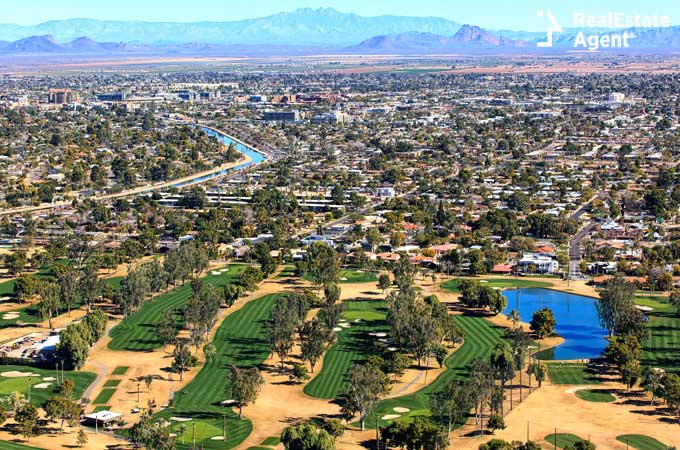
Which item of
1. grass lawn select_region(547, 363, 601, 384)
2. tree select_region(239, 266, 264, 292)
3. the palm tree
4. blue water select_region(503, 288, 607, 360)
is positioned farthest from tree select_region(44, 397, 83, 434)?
the palm tree

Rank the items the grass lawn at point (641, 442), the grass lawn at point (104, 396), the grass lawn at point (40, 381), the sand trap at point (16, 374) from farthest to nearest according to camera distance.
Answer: the sand trap at point (16, 374) → the grass lawn at point (40, 381) → the grass lawn at point (104, 396) → the grass lawn at point (641, 442)

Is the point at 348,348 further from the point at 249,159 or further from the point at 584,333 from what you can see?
the point at 249,159

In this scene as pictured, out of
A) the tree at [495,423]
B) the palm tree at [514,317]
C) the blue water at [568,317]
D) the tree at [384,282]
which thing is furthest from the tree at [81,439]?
the tree at [384,282]

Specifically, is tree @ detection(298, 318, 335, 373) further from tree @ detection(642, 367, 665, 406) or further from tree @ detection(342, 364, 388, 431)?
tree @ detection(642, 367, 665, 406)

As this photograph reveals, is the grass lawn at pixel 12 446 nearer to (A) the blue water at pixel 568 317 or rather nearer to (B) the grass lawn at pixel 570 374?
(B) the grass lawn at pixel 570 374

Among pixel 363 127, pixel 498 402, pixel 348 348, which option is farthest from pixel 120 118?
pixel 498 402

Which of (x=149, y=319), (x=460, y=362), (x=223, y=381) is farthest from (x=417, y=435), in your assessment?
(x=149, y=319)
